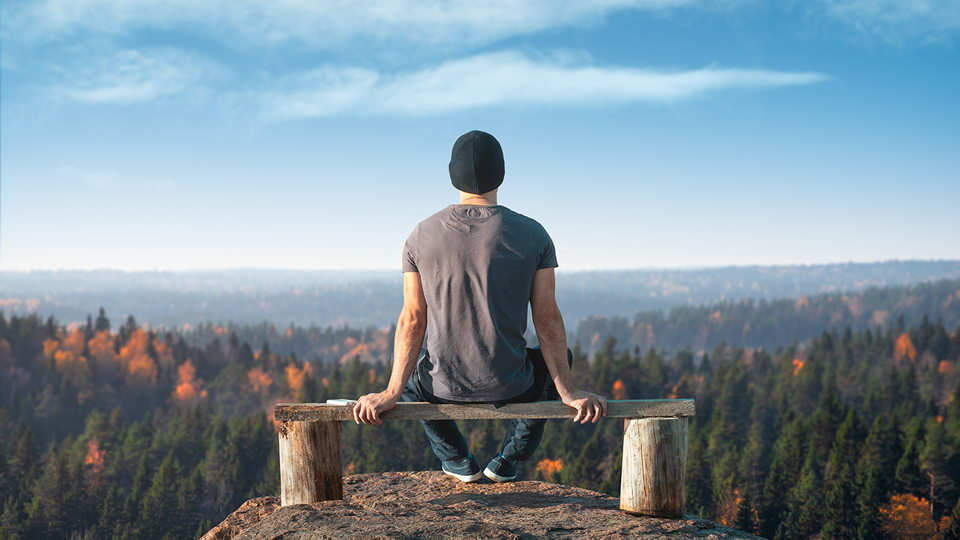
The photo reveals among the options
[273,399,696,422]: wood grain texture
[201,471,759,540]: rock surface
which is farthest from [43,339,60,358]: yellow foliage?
[273,399,696,422]: wood grain texture

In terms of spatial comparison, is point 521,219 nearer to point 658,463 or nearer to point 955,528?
point 658,463

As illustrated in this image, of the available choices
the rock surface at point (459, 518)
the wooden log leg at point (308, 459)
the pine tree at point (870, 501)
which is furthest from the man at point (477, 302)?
the pine tree at point (870, 501)

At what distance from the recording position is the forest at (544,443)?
83438mm

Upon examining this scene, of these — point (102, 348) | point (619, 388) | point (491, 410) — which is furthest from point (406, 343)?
point (102, 348)

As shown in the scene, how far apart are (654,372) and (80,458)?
118009 mm

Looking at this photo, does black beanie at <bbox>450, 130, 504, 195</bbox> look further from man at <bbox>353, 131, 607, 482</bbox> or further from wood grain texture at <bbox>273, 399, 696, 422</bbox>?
wood grain texture at <bbox>273, 399, 696, 422</bbox>

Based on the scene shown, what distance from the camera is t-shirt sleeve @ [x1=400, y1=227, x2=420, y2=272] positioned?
263 inches

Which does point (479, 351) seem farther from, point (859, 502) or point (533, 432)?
point (859, 502)

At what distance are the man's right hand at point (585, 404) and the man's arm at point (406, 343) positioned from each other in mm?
1661

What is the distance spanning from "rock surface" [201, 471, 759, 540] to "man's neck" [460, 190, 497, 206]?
333 centimetres

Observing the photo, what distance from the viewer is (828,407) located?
103m

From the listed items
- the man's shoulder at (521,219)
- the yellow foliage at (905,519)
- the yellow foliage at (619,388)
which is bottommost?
the yellow foliage at (905,519)

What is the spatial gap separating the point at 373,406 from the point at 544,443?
367 feet

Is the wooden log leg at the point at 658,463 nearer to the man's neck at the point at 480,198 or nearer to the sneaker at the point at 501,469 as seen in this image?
the sneaker at the point at 501,469
